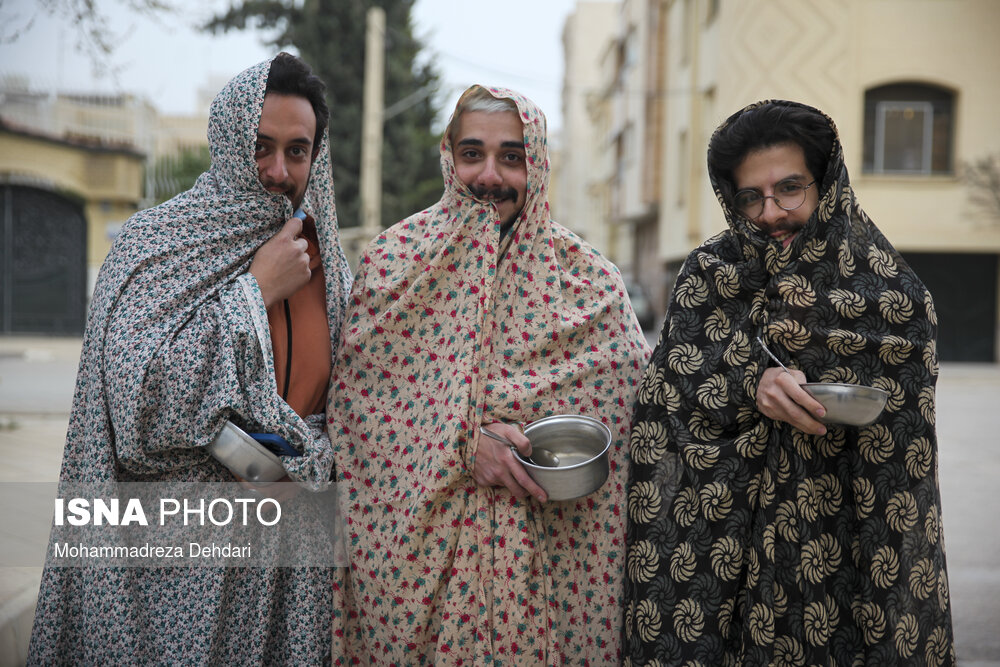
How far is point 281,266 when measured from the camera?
2266 millimetres

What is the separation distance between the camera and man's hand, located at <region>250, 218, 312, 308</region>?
2.25 metres

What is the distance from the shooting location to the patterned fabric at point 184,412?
2.08m

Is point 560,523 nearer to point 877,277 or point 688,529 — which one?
point 688,529

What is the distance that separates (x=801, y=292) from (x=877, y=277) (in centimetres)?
18

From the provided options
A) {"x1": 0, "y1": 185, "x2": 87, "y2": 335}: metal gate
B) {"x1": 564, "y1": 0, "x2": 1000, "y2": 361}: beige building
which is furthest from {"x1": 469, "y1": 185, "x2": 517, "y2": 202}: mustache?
{"x1": 0, "y1": 185, "x2": 87, "y2": 335}: metal gate

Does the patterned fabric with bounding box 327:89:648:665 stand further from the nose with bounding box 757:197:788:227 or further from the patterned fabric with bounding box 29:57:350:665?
the nose with bounding box 757:197:788:227

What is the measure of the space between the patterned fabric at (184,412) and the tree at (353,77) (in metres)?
12.1

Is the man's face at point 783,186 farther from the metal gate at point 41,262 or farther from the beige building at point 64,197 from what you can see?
the metal gate at point 41,262

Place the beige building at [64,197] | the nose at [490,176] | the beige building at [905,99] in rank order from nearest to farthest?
1. the nose at [490,176]
2. the beige building at [64,197]
3. the beige building at [905,99]

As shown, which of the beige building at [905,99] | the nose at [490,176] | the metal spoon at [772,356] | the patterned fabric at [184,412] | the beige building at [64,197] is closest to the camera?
the metal spoon at [772,356]

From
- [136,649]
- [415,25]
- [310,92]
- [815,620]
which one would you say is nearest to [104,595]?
[136,649]

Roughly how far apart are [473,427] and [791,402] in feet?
2.57

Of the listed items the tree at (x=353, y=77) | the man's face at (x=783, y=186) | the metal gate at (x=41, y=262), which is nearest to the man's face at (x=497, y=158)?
the man's face at (x=783, y=186)

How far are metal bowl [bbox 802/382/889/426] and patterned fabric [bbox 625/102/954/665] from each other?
17 cm
